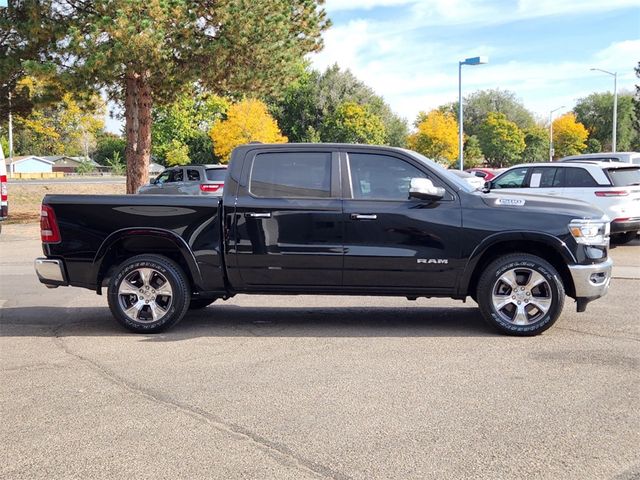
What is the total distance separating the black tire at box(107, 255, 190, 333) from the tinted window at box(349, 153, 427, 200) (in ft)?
6.64

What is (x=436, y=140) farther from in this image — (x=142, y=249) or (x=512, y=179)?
(x=142, y=249)

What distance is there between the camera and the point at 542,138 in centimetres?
8481

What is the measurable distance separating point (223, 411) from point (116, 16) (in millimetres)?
15861

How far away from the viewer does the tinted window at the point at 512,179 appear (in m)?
14.7

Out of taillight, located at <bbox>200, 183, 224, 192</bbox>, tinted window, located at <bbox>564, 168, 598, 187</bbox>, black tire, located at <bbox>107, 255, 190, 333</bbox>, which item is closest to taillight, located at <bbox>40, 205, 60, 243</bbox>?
black tire, located at <bbox>107, 255, 190, 333</bbox>

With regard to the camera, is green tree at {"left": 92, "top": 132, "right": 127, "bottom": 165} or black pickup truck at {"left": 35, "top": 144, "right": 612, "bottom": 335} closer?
black pickup truck at {"left": 35, "top": 144, "right": 612, "bottom": 335}

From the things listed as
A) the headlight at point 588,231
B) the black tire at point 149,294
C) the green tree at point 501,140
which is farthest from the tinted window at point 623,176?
the green tree at point 501,140

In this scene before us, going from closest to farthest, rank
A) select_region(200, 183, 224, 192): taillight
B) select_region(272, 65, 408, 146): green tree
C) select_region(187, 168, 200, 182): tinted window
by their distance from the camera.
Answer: select_region(200, 183, 224, 192): taillight → select_region(187, 168, 200, 182): tinted window → select_region(272, 65, 408, 146): green tree

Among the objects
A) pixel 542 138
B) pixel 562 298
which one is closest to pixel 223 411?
pixel 562 298

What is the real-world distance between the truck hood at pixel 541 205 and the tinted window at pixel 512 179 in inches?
308

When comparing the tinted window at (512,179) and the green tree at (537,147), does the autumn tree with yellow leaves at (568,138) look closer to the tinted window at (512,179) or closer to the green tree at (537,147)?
the green tree at (537,147)

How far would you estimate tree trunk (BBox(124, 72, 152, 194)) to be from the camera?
21.9 meters

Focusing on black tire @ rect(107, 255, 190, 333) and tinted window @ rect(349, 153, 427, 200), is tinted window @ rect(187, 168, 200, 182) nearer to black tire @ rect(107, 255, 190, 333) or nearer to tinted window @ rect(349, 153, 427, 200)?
black tire @ rect(107, 255, 190, 333)

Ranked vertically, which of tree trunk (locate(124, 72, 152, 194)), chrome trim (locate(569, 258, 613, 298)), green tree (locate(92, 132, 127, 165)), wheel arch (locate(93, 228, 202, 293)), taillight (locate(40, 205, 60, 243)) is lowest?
chrome trim (locate(569, 258, 613, 298))
